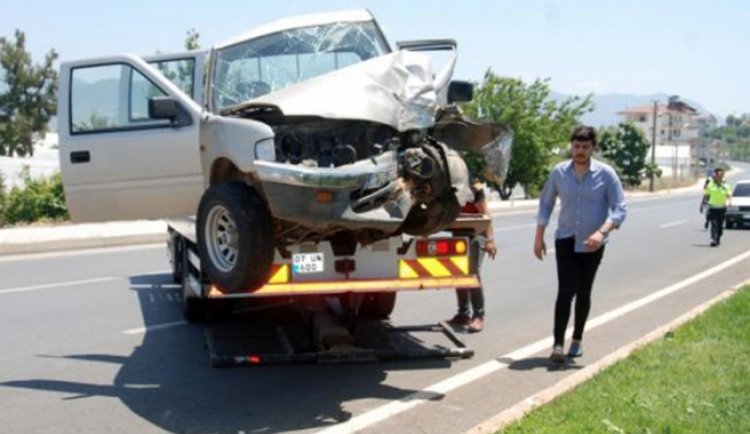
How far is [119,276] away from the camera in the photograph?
13.1 meters

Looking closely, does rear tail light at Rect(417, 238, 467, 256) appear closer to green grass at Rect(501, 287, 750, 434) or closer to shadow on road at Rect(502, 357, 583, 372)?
shadow on road at Rect(502, 357, 583, 372)

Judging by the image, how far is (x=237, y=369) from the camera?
7473 mm

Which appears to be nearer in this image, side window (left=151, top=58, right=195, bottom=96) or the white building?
side window (left=151, top=58, right=195, bottom=96)

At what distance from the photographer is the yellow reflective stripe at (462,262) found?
742cm

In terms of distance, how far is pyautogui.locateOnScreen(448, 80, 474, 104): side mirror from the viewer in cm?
745

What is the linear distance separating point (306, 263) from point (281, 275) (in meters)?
0.20

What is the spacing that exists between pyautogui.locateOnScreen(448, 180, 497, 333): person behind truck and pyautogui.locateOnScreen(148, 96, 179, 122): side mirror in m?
2.33

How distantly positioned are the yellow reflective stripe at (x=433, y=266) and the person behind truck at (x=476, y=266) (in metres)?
0.28

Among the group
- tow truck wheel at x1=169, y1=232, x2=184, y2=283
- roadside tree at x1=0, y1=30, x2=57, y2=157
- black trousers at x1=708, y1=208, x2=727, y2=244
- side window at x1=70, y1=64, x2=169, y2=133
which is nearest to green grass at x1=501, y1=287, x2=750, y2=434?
side window at x1=70, y1=64, x2=169, y2=133

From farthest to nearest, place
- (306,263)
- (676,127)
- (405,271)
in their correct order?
(676,127), (405,271), (306,263)

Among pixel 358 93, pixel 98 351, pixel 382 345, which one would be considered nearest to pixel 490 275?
pixel 382 345

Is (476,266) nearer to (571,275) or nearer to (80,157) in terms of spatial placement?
(571,275)

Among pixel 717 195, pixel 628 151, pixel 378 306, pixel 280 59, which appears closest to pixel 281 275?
pixel 280 59

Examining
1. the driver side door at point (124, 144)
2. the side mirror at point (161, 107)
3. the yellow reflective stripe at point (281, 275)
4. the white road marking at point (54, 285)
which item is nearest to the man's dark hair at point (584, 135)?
the yellow reflective stripe at point (281, 275)
